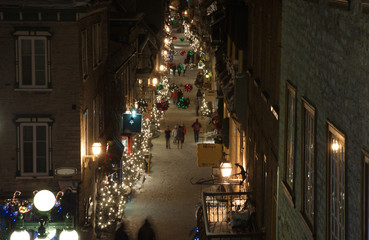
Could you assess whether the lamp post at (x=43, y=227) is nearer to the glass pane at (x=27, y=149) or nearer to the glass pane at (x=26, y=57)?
the glass pane at (x=27, y=149)

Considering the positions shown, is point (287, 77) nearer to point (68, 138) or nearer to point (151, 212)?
point (68, 138)

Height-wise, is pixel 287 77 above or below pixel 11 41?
below

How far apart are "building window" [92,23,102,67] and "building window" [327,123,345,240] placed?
55.1 ft

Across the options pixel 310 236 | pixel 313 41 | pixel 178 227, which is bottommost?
pixel 178 227

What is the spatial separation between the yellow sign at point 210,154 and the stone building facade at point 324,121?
10398 millimetres

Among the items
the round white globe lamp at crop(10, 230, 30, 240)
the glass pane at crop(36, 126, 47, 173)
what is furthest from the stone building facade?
the glass pane at crop(36, 126, 47, 173)

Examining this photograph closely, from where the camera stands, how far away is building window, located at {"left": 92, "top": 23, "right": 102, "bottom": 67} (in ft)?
79.2

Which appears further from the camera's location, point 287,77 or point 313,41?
point 287,77

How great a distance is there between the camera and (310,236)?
9039 mm

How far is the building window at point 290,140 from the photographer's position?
35.2ft

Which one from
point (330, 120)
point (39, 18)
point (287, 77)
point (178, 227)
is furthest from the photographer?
point (178, 227)

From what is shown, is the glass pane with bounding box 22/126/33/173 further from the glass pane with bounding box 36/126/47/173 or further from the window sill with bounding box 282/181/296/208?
the window sill with bounding box 282/181/296/208

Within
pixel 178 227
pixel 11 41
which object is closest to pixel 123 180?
pixel 178 227

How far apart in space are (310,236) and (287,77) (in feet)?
10.1
